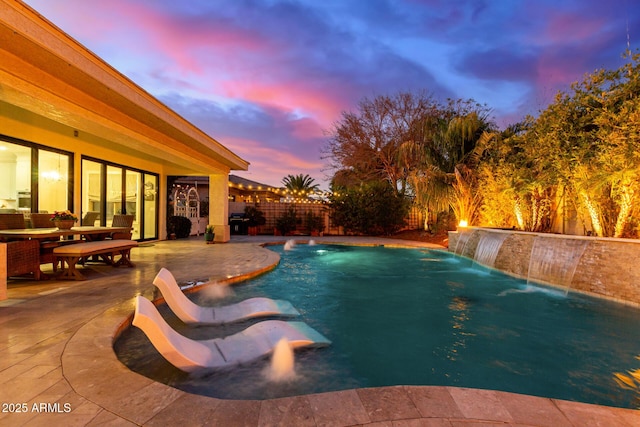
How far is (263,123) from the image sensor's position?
20922 millimetres

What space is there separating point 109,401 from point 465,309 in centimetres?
482

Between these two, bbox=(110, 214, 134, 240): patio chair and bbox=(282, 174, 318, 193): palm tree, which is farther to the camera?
bbox=(282, 174, 318, 193): palm tree

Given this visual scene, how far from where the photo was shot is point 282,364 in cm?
306

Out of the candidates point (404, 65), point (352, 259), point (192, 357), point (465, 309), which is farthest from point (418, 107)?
point (192, 357)

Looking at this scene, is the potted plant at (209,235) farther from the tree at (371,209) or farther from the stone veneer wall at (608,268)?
the stone veneer wall at (608,268)

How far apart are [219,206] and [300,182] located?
20017mm

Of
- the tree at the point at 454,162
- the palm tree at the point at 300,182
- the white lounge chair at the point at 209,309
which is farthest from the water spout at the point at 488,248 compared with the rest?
the palm tree at the point at 300,182

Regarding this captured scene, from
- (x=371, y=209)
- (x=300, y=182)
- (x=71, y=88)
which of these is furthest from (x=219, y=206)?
(x=300, y=182)

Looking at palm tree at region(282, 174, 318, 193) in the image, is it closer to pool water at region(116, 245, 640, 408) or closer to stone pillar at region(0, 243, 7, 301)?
pool water at region(116, 245, 640, 408)

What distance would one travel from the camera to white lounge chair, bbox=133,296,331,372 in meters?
2.53

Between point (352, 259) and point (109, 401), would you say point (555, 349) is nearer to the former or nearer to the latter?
point (109, 401)

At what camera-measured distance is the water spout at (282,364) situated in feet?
9.31

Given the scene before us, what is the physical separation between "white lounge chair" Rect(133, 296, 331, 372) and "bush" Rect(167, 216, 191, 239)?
10460 millimetres

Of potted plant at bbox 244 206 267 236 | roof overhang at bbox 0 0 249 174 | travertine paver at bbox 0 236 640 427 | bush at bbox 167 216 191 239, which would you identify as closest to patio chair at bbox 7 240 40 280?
roof overhang at bbox 0 0 249 174
